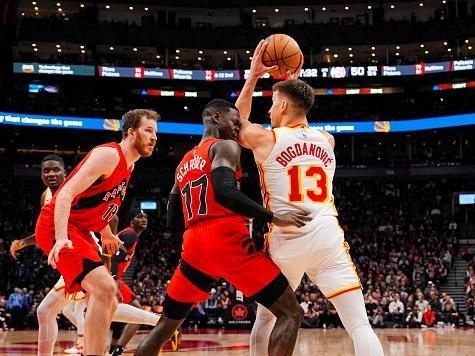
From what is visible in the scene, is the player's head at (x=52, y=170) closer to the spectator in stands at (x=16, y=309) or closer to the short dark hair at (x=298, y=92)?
the short dark hair at (x=298, y=92)

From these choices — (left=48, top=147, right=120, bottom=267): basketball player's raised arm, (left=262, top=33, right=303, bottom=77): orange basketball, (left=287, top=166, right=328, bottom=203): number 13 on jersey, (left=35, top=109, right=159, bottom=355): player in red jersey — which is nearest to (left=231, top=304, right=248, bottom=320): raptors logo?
(left=35, top=109, right=159, bottom=355): player in red jersey

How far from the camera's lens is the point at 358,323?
13.4 ft

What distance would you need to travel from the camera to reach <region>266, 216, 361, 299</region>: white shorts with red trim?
13.8 feet

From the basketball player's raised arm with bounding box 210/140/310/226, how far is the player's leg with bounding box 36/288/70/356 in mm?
3332

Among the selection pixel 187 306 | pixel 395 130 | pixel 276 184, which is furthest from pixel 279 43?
pixel 395 130

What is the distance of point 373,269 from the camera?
25312 mm

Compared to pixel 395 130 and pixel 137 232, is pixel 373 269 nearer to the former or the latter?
pixel 395 130

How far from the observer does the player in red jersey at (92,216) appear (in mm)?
4602

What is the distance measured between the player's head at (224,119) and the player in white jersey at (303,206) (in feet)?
0.32

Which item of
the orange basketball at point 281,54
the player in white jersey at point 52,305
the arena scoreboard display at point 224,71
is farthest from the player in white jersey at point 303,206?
the arena scoreboard display at point 224,71

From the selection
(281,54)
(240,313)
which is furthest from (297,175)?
(240,313)

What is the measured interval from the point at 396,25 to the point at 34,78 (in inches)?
784

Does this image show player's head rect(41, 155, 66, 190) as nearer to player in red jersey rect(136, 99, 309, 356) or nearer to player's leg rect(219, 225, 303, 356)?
player in red jersey rect(136, 99, 309, 356)

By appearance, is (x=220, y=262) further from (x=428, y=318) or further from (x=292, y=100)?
(x=428, y=318)
